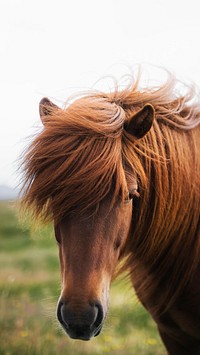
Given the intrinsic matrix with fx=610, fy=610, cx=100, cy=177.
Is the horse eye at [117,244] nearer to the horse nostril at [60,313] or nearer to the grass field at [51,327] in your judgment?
the horse nostril at [60,313]

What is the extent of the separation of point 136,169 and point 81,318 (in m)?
1.01

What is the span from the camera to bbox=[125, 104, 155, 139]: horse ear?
375 centimetres

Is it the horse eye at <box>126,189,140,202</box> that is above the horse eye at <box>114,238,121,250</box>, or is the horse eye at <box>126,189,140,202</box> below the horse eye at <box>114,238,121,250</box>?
above

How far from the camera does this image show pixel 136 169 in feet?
12.5

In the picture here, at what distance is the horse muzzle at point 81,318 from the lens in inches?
129

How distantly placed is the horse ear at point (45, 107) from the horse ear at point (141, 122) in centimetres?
56

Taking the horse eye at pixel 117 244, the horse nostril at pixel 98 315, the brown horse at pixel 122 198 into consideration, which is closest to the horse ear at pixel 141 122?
the brown horse at pixel 122 198

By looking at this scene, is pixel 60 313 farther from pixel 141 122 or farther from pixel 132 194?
pixel 141 122

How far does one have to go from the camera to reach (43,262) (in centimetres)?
1539

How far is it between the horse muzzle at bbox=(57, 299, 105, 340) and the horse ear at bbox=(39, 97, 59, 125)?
4.37 feet

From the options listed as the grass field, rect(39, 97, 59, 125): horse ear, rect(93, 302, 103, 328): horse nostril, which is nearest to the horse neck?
the grass field

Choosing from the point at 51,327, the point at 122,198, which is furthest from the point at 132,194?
the point at 51,327

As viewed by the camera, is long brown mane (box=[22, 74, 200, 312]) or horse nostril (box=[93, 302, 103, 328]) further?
long brown mane (box=[22, 74, 200, 312])

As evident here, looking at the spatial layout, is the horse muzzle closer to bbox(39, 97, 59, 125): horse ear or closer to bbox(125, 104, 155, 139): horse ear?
bbox(125, 104, 155, 139): horse ear
